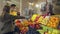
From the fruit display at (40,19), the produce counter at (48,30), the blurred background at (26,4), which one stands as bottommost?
the produce counter at (48,30)

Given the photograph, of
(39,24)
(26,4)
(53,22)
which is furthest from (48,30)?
(26,4)

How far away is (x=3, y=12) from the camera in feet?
5.15

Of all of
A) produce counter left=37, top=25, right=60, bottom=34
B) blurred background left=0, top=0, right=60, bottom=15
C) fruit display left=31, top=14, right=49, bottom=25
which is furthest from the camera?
blurred background left=0, top=0, right=60, bottom=15

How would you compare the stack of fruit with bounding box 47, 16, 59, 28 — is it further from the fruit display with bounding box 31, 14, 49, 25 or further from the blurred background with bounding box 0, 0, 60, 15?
the blurred background with bounding box 0, 0, 60, 15

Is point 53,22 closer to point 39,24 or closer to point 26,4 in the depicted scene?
point 39,24

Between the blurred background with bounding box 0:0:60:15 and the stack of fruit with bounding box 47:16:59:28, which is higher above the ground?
the blurred background with bounding box 0:0:60:15

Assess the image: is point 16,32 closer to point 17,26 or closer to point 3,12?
point 17,26

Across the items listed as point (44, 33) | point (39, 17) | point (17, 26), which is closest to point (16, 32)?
point (17, 26)

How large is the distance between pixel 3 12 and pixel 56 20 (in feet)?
2.20

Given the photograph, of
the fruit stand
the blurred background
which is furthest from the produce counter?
the blurred background

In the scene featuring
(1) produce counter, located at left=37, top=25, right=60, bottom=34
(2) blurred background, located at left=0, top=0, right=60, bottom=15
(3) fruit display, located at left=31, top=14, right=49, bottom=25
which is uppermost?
(2) blurred background, located at left=0, top=0, right=60, bottom=15

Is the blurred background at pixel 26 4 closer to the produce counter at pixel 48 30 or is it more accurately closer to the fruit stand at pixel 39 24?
the fruit stand at pixel 39 24

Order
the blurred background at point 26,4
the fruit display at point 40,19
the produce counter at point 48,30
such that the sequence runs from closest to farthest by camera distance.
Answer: the produce counter at point 48,30, the fruit display at point 40,19, the blurred background at point 26,4

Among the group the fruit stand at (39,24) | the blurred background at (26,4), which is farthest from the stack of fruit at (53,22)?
the blurred background at (26,4)
